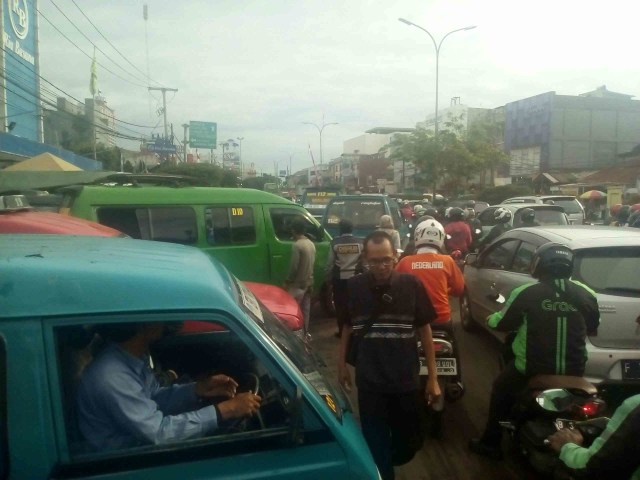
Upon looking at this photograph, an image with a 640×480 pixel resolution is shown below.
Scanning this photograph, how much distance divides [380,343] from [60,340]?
1.86m

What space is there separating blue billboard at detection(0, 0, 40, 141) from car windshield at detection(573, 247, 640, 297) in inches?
1111

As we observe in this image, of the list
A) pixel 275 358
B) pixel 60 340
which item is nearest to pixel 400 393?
pixel 275 358

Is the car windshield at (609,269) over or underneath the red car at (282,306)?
over

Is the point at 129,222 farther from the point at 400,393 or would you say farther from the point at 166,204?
the point at 400,393

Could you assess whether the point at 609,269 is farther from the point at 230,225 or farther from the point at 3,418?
the point at 230,225

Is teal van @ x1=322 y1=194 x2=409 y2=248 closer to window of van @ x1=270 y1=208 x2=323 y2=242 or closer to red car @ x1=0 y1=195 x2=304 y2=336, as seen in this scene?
window of van @ x1=270 y1=208 x2=323 y2=242

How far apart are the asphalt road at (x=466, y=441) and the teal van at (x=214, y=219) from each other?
1686mm

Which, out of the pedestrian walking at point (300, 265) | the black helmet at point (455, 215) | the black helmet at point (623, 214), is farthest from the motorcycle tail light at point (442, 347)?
the black helmet at point (623, 214)

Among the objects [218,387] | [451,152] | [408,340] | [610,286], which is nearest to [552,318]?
[408,340]

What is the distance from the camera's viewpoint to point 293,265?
24.3ft

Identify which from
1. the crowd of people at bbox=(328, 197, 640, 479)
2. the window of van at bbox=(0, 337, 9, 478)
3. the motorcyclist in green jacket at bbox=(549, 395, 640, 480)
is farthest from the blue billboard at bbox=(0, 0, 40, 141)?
the motorcyclist in green jacket at bbox=(549, 395, 640, 480)

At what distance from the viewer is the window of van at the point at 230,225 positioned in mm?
8094

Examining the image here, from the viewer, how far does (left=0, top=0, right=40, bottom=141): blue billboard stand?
2891cm

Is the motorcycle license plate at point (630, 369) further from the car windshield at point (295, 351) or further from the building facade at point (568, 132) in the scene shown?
the building facade at point (568, 132)
